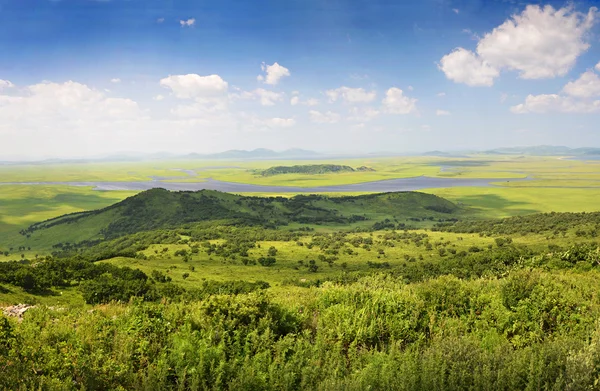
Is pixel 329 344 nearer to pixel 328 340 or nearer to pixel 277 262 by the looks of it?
pixel 328 340

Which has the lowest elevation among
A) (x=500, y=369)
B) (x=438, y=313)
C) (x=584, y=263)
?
(x=584, y=263)

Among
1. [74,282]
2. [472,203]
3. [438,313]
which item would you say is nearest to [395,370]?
[438,313]

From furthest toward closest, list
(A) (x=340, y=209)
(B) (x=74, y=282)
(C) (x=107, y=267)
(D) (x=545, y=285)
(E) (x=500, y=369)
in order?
A: (A) (x=340, y=209), (C) (x=107, y=267), (B) (x=74, y=282), (D) (x=545, y=285), (E) (x=500, y=369)

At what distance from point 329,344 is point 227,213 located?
145 meters

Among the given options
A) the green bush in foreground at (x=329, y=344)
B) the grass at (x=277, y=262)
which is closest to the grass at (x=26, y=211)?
the grass at (x=277, y=262)

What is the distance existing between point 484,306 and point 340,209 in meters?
150

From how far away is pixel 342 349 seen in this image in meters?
10.3

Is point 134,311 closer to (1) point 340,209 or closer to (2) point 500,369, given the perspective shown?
(2) point 500,369

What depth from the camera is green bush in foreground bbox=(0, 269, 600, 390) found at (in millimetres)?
7711

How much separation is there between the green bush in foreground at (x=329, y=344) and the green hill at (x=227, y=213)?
120 meters

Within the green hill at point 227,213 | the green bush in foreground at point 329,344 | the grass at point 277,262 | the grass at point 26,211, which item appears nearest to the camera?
the green bush in foreground at point 329,344

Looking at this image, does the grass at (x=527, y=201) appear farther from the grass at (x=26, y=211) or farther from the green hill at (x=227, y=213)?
the grass at (x=26, y=211)

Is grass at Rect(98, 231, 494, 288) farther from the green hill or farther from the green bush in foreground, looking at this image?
the green hill

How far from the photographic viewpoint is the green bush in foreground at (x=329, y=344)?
7.71 m
